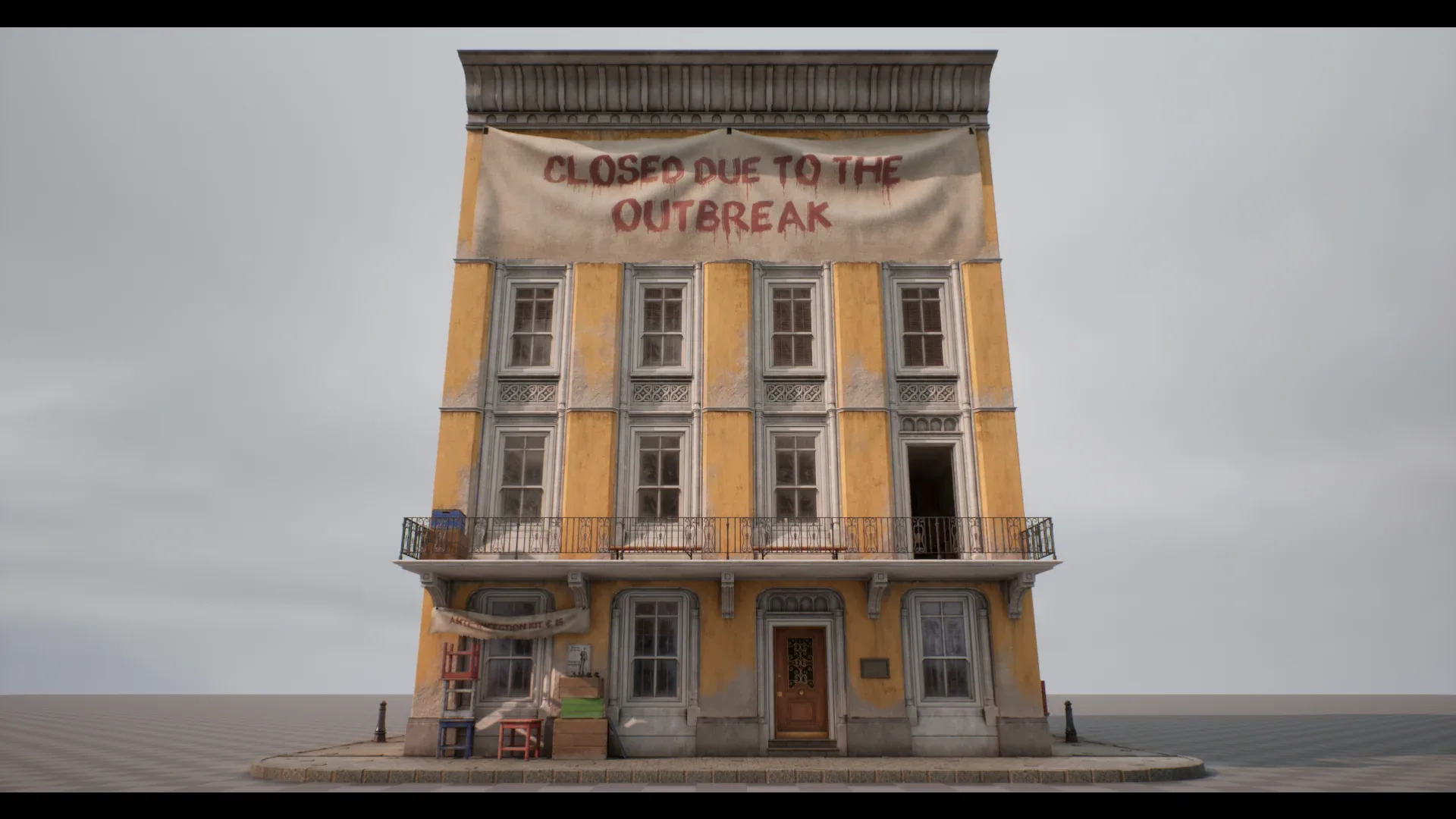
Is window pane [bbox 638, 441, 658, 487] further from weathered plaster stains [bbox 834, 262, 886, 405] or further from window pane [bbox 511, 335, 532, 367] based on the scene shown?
weathered plaster stains [bbox 834, 262, 886, 405]

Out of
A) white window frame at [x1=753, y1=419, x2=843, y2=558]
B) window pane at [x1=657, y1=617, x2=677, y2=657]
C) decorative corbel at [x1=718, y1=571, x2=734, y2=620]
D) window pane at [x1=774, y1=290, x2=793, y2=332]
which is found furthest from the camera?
window pane at [x1=774, y1=290, x2=793, y2=332]

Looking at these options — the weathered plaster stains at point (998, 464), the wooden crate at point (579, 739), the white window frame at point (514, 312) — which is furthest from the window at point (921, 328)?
the wooden crate at point (579, 739)

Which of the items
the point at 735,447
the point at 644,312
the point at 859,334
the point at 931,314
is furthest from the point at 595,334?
the point at 931,314

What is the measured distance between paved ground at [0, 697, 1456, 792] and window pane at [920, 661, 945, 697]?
223 centimetres

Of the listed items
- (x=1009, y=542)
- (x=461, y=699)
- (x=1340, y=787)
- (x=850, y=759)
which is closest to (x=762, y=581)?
(x=850, y=759)

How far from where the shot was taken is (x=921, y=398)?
61.8ft

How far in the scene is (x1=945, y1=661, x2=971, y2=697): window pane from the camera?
16969 mm

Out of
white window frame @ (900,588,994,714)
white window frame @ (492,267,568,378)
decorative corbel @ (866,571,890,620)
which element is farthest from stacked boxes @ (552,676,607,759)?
white window frame @ (492,267,568,378)

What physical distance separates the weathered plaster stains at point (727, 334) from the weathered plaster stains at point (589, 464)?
7.47 ft

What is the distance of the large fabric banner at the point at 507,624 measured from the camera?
650 inches

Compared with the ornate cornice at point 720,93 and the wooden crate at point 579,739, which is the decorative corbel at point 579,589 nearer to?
the wooden crate at point 579,739

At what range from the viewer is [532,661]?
1709 centimetres

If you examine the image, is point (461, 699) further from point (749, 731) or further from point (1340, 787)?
point (1340, 787)

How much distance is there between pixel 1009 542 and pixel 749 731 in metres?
6.33
